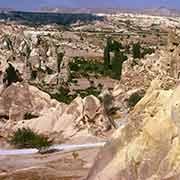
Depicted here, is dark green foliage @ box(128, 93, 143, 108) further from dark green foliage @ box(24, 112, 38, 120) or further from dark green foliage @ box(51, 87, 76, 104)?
dark green foliage @ box(24, 112, 38, 120)

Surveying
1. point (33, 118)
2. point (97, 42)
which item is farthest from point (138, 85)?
point (97, 42)

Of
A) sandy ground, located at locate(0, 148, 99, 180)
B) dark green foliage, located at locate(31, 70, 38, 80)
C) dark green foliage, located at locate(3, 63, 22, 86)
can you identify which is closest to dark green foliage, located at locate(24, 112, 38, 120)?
sandy ground, located at locate(0, 148, 99, 180)

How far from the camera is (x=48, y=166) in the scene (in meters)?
35.0

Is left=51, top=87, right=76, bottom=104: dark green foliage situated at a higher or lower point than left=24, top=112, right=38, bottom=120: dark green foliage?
lower

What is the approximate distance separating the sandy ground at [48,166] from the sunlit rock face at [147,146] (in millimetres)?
9793

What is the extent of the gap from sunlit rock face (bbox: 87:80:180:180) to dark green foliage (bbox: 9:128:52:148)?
2303cm

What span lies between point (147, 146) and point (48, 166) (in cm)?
1726

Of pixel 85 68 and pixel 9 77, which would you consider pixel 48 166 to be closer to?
pixel 9 77

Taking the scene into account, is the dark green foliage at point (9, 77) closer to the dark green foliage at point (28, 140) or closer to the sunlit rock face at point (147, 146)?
the dark green foliage at point (28, 140)

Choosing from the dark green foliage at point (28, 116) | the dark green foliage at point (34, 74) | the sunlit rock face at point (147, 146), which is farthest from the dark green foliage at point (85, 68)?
the sunlit rock face at point (147, 146)

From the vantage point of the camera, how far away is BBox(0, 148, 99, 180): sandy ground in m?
31.7

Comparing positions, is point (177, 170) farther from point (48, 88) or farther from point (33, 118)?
point (48, 88)

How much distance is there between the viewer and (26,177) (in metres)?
31.6

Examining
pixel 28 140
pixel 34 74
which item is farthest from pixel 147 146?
pixel 34 74
